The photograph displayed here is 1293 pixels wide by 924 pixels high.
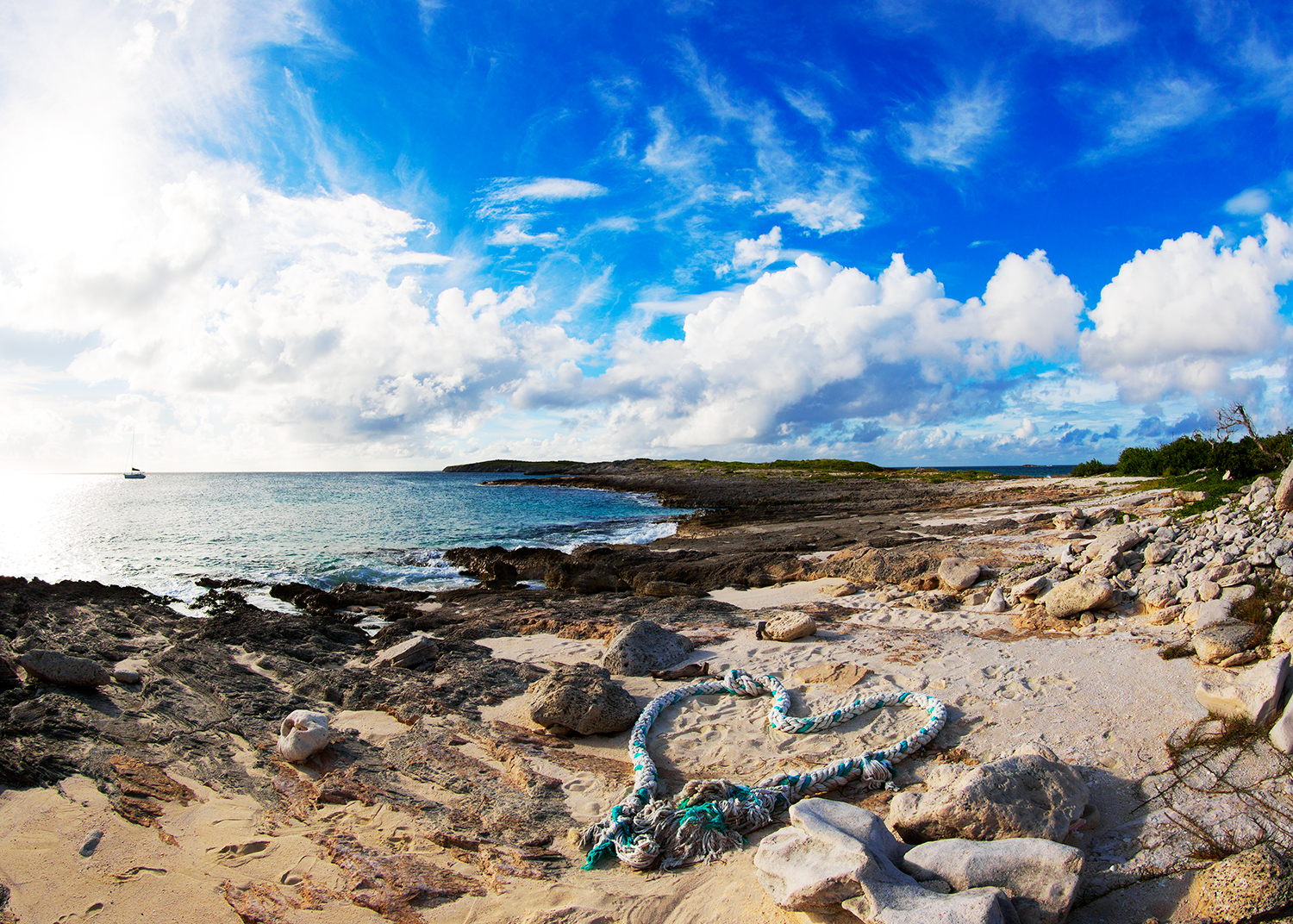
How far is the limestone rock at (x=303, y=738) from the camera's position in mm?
5648

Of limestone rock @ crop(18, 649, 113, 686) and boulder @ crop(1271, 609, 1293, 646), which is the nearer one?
boulder @ crop(1271, 609, 1293, 646)

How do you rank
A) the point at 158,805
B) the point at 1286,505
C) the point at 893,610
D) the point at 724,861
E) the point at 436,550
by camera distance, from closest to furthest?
the point at 724,861
the point at 158,805
the point at 1286,505
the point at 893,610
the point at 436,550

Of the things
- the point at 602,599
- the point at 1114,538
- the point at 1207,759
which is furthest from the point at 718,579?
the point at 1207,759

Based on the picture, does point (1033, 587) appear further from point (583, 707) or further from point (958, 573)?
point (583, 707)

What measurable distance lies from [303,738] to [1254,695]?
8.40 metres

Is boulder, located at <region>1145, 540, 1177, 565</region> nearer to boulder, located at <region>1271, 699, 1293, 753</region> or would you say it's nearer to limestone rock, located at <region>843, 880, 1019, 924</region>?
boulder, located at <region>1271, 699, 1293, 753</region>

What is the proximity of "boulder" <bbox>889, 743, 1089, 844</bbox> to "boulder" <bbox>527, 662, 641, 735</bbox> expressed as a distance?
115 inches

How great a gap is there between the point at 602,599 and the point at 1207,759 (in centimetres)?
1108

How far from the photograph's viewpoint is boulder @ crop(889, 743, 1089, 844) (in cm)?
374

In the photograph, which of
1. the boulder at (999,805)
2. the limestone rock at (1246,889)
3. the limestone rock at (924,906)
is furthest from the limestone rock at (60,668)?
the limestone rock at (1246,889)

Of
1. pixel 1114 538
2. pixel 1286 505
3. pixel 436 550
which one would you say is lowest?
pixel 436 550

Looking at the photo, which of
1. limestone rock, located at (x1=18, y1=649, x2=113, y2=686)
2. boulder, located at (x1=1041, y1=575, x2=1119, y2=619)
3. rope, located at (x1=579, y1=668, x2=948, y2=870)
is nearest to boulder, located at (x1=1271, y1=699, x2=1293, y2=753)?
rope, located at (x1=579, y1=668, x2=948, y2=870)

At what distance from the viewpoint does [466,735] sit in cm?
632

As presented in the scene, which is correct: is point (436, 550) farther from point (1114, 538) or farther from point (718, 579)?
point (1114, 538)
